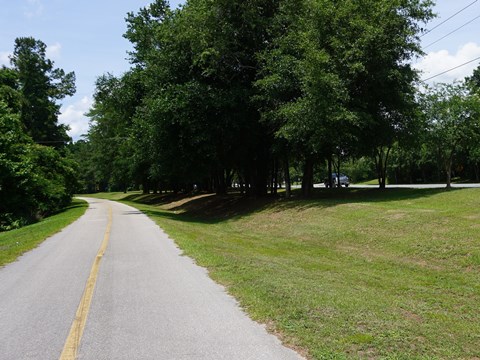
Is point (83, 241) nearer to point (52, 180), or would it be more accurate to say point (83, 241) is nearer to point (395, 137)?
point (395, 137)

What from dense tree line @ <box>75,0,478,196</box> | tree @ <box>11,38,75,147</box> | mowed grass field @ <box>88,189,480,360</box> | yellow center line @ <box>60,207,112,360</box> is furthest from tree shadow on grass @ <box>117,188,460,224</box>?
tree @ <box>11,38,75,147</box>

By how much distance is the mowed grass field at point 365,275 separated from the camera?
211 inches

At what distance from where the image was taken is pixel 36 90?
204ft

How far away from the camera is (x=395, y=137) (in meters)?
26.0

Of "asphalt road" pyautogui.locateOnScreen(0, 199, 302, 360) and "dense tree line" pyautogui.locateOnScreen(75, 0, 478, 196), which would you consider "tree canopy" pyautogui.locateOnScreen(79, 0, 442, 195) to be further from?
"asphalt road" pyautogui.locateOnScreen(0, 199, 302, 360)

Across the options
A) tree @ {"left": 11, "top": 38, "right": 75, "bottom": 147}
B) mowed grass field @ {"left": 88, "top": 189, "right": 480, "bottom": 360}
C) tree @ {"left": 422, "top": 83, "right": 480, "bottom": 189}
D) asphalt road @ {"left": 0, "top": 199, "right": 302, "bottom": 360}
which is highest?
tree @ {"left": 11, "top": 38, "right": 75, "bottom": 147}

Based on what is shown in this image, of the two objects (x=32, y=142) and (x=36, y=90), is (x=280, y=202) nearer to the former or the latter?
(x=32, y=142)

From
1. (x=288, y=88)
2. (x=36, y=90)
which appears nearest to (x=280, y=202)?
(x=288, y=88)

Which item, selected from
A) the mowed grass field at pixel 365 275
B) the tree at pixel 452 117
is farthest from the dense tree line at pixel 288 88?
the mowed grass field at pixel 365 275

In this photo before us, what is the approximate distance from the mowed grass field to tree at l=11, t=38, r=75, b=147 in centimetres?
4899

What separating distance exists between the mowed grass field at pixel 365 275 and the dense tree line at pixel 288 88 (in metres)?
4.70

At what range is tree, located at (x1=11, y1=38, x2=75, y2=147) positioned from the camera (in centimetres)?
6138

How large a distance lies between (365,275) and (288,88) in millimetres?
15660

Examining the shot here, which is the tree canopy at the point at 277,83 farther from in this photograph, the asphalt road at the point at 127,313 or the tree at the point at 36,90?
the tree at the point at 36,90
